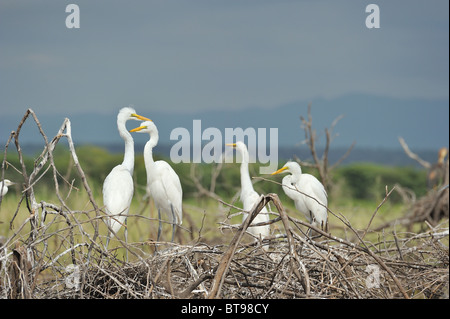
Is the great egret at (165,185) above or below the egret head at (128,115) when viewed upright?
below

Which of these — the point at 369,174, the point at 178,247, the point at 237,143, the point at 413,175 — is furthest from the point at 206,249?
the point at 413,175

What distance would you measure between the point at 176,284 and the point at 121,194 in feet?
8.68

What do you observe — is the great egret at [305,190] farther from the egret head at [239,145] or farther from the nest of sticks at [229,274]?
the nest of sticks at [229,274]

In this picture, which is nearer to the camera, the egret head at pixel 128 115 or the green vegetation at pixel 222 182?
the egret head at pixel 128 115

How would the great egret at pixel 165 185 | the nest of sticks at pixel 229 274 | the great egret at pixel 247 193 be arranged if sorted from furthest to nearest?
the great egret at pixel 165 185, the great egret at pixel 247 193, the nest of sticks at pixel 229 274

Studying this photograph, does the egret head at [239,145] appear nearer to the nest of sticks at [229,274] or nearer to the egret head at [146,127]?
the egret head at [146,127]

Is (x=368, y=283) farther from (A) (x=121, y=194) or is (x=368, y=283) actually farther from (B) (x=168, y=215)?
(B) (x=168, y=215)

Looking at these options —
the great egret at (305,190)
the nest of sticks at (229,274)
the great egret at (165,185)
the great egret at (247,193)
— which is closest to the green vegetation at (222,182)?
the great egret at (165,185)

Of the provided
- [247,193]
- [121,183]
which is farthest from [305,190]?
[121,183]

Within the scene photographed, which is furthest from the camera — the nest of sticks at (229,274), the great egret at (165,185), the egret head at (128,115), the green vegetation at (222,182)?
the green vegetation at (222,182)

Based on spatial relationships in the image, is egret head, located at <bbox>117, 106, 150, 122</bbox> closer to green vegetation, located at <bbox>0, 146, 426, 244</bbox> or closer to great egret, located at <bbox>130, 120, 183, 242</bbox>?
great egret, located at <bbox>130, 120, 183, 242</bbox>

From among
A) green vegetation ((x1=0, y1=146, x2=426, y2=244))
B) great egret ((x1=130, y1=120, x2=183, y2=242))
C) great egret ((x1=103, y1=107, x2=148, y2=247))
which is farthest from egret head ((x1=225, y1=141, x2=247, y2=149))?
great egret ((x1=103, y1=107, x2=148, y2=247))

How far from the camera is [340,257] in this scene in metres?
2.29

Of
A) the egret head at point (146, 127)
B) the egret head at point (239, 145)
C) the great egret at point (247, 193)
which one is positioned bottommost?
the great egret at point (247, 193)
